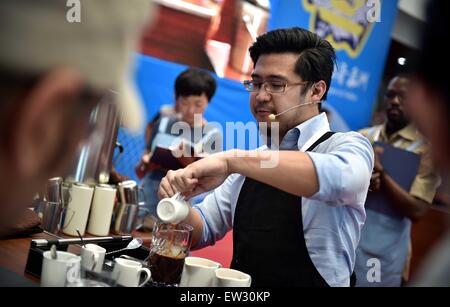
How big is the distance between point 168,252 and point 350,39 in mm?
2973

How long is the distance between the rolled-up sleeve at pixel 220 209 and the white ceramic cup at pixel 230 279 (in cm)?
50

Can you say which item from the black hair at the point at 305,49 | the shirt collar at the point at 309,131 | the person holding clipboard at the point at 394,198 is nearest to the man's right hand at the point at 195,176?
the shirt collar at the point at 309,131

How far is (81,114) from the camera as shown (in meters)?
0.51

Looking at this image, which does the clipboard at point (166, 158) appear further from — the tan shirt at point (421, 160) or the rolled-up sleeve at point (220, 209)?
the tan shirt at point (421, 160)

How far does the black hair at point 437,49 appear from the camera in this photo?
1.86 ft

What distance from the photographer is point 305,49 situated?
1.51 m

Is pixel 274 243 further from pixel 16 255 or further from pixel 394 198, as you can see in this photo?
pixel 394 198

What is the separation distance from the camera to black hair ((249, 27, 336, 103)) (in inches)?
59.4

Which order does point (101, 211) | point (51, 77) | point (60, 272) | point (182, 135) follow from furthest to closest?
point (182, 135)
point (101, 211)
point (60, 272)
point (51, 77)

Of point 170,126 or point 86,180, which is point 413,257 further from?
point 86,180

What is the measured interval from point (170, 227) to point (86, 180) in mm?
845

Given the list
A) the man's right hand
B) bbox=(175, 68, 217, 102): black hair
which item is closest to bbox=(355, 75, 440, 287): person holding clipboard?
bbox=(175, 68, 217, 102): black hair

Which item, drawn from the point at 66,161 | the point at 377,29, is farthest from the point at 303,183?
the point at 377,29

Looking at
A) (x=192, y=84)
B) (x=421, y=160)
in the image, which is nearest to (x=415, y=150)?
(x=421, y=160)
